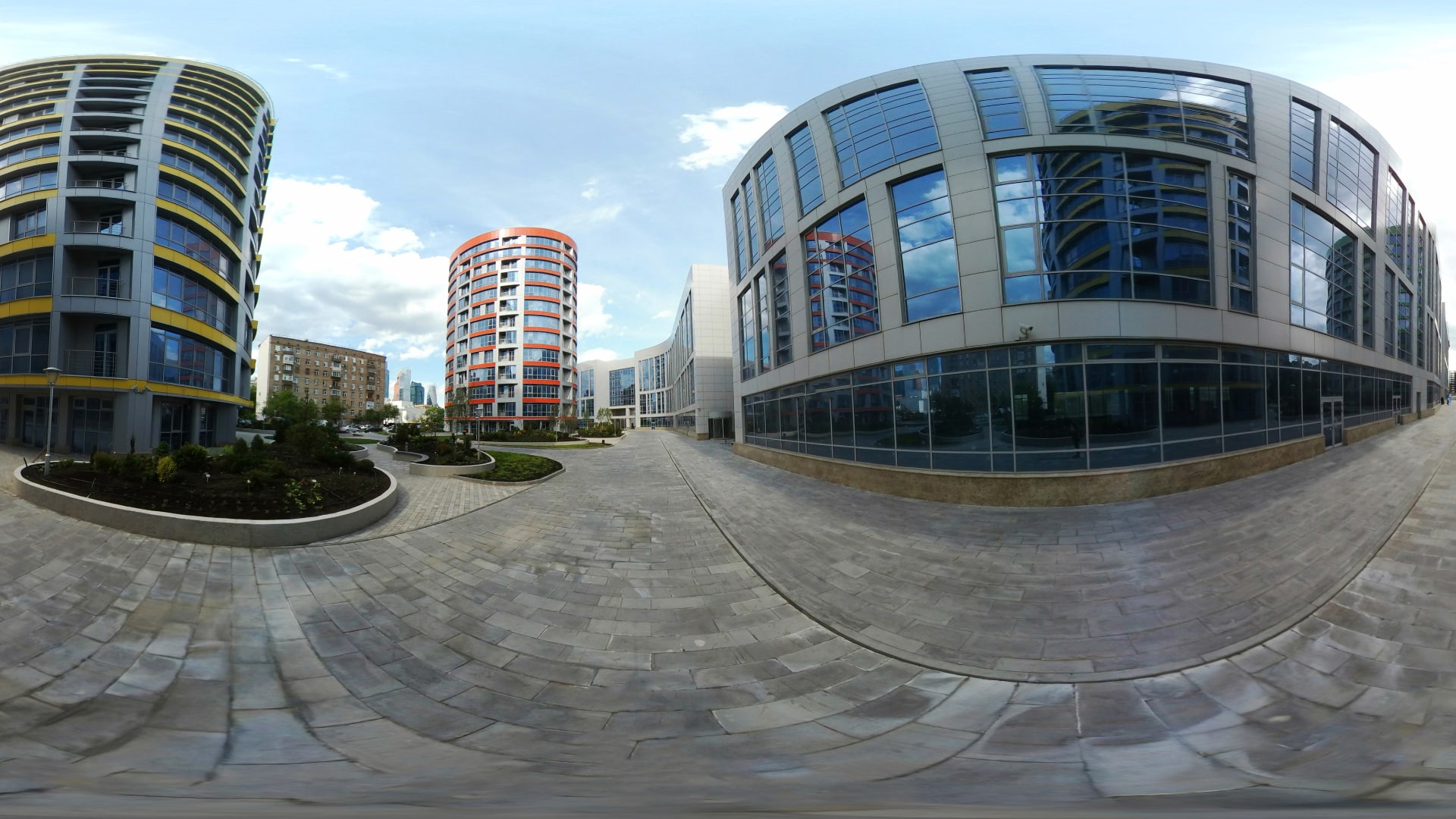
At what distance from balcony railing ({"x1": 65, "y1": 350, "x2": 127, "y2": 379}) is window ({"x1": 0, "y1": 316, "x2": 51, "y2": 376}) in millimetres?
637

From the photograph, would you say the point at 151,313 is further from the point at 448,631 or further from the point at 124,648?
the point at 448,631

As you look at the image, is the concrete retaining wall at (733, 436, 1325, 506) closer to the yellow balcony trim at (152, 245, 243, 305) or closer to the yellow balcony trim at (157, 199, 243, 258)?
the yellow balcony trim at (152, 245, 243, 305)

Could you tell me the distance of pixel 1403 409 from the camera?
79.0 feet

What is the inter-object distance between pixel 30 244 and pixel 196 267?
405 cm

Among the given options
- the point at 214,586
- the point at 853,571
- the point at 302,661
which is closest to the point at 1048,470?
the point at 853,571

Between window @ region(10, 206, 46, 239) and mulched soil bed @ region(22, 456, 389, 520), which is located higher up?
window @ region(10, 206, 46, 239)

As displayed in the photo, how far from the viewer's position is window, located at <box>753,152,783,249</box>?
1938 centimetres

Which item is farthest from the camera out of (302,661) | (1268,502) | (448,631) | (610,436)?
(610,436)

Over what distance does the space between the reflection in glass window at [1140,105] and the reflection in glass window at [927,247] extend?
2.96 metres

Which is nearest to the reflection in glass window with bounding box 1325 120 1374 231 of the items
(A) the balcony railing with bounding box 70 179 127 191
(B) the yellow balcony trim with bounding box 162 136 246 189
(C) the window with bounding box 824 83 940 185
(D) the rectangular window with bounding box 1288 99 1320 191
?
(D) the rectangular window with bounding box 1288 99 1320 191

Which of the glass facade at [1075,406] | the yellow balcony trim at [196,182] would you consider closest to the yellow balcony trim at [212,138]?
the yellow balcony trim at [196,182]

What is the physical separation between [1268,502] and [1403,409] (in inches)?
1019

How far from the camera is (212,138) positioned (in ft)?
72.7

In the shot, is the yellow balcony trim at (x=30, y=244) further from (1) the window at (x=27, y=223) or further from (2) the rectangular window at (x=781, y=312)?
(2) the rectangular window at (x=781, y=312)
